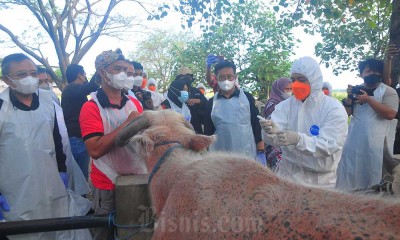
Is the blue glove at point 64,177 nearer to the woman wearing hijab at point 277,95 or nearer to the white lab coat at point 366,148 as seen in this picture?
the woman wearing hijab at point 277,95

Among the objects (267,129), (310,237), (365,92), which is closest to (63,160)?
(267,129)

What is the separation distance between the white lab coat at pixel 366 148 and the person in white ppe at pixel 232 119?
1.09 metres

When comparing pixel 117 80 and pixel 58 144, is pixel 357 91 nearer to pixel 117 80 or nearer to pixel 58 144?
pixel 117 80

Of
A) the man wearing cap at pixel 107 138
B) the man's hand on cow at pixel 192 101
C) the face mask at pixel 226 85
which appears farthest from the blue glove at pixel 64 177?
the man's hand on cow at pixel 192 101

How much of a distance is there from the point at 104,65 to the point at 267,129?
162cm

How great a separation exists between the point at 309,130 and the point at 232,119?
149 cm

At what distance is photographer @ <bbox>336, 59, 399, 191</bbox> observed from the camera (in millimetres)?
3932

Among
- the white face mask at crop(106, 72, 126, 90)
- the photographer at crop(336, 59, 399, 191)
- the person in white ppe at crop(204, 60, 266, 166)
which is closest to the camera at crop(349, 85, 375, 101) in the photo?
the photographer at crop(336, 59, 399, 191)

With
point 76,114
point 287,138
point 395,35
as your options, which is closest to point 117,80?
point 287,138

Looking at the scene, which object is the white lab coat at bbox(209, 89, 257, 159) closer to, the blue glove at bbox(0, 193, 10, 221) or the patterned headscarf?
the patterned headscarf

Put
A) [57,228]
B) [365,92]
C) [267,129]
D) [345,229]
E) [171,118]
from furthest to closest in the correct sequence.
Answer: [365,92]
[267,129]
[57,228]
[171,118]
[345,229]

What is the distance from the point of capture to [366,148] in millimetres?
4102

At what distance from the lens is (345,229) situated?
889mm

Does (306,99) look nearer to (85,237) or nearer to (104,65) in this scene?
(104,65)
